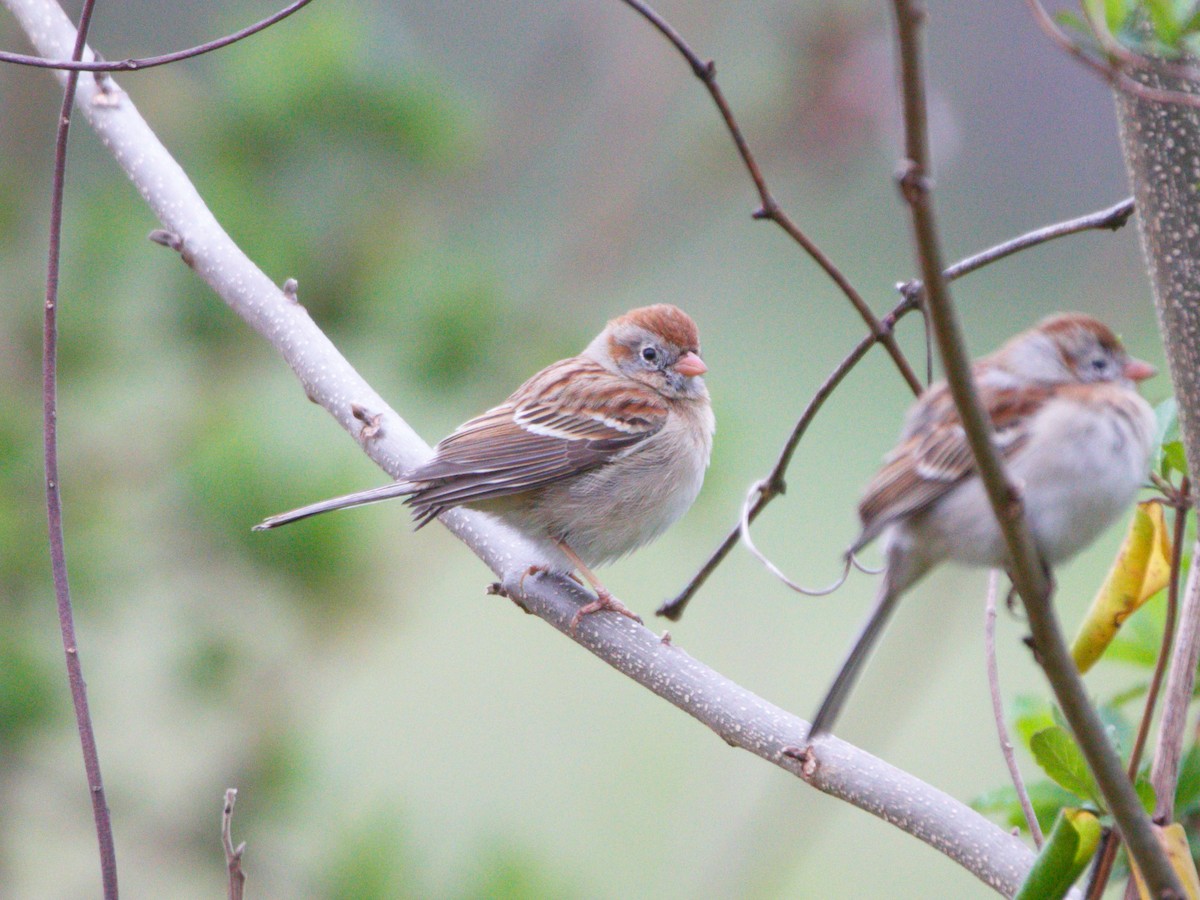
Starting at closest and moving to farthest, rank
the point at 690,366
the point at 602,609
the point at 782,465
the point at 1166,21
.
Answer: the point at 1166,21
the point at 782,465
the point at 602,609
the point at 690,366

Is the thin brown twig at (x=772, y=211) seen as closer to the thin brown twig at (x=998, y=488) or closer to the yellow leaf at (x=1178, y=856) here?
the thin brown twig at (x=998, y=488)

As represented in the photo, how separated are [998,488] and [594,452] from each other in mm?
1461

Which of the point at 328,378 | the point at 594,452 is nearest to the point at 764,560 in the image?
the point at 328,378

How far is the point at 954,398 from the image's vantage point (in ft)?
2.24

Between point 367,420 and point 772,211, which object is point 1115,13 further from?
point 367,420

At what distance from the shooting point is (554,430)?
2189mm

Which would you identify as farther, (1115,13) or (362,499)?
(362,499)

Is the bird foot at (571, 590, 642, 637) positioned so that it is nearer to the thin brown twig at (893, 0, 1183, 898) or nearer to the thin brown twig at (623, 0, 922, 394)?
the thin brown twig at (623, 0, 922, 394)

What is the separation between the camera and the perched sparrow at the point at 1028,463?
947mm

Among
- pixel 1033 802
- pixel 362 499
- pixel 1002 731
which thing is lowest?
pixel 1033 802

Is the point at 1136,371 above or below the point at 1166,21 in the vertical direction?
below

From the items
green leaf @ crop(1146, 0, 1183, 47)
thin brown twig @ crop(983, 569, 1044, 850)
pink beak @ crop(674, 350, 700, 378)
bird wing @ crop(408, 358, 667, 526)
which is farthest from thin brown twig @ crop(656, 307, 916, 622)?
pink beak @ crop(674, 350, 700, 378)

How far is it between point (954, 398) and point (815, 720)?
10.9 inches

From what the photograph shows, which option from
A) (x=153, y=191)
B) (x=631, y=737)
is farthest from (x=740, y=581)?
(x=153, y=191)
